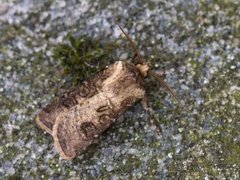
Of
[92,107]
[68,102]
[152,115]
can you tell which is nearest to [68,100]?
[68,102]

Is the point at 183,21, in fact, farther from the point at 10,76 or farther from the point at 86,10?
the point at 10,76

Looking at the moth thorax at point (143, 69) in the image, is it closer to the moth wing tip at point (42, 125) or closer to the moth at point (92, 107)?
the moth at point (92, 107)

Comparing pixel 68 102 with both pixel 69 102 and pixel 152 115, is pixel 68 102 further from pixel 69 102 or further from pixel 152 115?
pixel 152 115

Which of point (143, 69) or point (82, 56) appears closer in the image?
point (143, 69)

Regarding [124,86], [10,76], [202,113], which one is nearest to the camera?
[124,86]

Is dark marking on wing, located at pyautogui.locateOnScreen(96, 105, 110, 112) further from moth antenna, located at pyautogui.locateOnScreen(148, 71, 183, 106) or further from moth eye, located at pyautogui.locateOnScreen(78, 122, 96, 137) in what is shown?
moth antenna, located at pyautogui.locateOnScreen(148, 71, 183, 106)

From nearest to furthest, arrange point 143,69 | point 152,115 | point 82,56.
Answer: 1. point 143,69
2. point 152,115
3. point 82,56

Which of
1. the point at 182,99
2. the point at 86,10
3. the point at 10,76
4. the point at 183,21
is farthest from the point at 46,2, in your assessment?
the point at 182,99

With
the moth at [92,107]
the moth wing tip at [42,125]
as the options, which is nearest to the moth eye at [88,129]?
the moth at [92,107]
